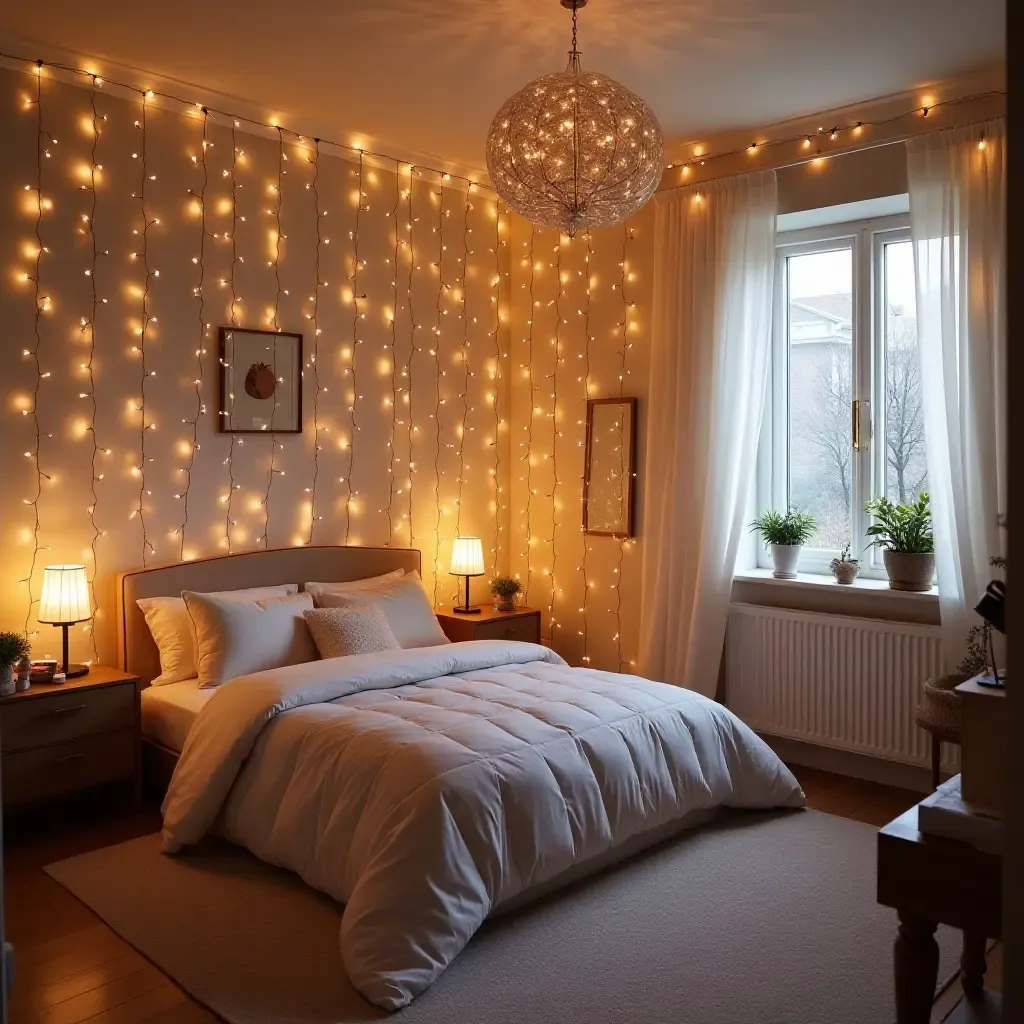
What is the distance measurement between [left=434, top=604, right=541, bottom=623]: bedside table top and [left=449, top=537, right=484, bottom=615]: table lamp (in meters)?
0.04

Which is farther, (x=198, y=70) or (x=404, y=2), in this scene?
(x=198, y=70)

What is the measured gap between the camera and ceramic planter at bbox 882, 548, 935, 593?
13.5 ft

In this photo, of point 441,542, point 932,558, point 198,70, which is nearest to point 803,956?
point 932,558

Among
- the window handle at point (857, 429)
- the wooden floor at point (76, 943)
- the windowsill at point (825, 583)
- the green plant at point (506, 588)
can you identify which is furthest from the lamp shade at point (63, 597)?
the window handle at point (857, 429)

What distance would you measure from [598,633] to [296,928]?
2.72 meters

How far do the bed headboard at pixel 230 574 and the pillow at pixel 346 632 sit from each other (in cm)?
43

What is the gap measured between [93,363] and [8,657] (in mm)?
1285

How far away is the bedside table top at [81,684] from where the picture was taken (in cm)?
343

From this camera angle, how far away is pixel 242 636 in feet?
13.0

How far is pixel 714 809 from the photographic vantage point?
12.2 ft

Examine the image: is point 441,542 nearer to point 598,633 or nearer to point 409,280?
point 598,633

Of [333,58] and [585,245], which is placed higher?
[333,58]

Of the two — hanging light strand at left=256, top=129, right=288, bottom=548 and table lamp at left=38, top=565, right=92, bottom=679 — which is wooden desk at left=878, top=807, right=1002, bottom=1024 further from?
hanging light strand at left=256, top=129, right=288, bottom=548

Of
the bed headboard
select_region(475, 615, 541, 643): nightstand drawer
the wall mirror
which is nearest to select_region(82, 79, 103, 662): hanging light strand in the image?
the bed headboard
